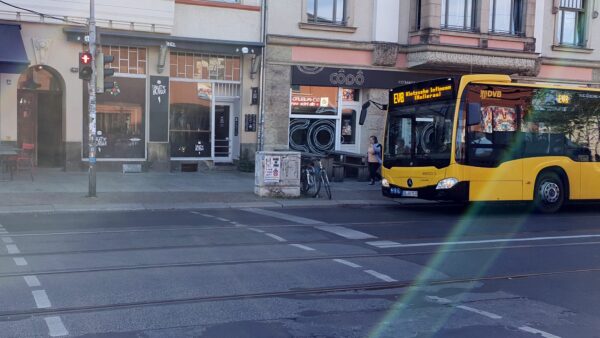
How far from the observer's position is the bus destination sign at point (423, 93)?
14.7 m

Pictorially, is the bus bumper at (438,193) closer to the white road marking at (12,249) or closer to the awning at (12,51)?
the white road marking at (12,249)

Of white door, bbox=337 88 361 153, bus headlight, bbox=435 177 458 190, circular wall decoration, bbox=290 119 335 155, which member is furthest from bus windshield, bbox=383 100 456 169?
white door, bbox=337 88 361 153

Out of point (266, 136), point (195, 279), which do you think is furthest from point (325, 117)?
point (195, 279)

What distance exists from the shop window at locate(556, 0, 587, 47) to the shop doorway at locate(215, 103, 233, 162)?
13327 mm

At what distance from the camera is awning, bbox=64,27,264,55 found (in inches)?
797

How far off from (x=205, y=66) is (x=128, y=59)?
8.36ft

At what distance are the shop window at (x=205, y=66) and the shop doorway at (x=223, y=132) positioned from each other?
1.06 metres

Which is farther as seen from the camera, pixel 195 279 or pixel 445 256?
pixel 445 256

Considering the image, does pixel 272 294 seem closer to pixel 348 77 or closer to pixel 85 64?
pixel 85 64

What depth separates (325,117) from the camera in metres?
24.0

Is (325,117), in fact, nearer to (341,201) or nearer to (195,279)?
(341,201)

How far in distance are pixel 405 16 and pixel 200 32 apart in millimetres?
7403

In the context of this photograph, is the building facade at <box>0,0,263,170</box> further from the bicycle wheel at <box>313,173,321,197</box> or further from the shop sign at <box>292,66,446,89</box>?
the bicycle wheel at <box>313,173,321,197</box>

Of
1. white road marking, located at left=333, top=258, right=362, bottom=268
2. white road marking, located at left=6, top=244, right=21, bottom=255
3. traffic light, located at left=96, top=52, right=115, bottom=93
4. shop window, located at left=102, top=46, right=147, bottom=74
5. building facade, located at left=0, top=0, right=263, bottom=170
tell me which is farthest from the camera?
shop window, located at left=102, top=46, right=147, bottom=74
